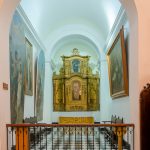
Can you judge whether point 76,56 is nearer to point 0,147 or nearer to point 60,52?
point 60,52

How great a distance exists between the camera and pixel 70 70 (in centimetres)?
1970

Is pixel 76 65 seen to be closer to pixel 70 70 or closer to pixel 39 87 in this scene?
pixel 70 70

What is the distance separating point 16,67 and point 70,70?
1102 centimetres

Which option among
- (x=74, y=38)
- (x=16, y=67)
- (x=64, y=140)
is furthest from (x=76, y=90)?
(x=16, y=67)

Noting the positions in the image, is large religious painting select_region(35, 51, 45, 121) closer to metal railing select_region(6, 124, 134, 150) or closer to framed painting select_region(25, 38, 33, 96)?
metal railing select_region(6, 124, 134, 150)

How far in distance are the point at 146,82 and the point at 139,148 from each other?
4.35ft

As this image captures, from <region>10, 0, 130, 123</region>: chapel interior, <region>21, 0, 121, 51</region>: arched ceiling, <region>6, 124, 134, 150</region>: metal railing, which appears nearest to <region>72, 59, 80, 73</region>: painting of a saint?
<region>10, 0, 130, 123</region>: chapel interior

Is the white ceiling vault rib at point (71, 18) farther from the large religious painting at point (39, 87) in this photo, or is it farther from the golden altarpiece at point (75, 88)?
the golden altarpiece at point (75, 88)

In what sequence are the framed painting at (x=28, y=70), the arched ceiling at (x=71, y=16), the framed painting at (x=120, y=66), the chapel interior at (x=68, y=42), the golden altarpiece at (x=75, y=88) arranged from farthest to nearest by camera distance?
the golden altarpiece at (x=75, y=88) → the arched ceiling at (x=71, y=16) → the chapel interior at (x=68, y=42) → the framed painting at (x=28, y=70) → the framed painting at (x=120, y=66)

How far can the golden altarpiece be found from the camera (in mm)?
19469

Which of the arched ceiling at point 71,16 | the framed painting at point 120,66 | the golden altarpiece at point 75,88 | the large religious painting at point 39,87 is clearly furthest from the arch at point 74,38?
the framed painting at point 120,66

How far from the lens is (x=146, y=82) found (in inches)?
229

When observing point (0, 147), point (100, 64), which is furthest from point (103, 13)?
point (0, 147)

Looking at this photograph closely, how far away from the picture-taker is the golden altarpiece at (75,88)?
19.5 m
